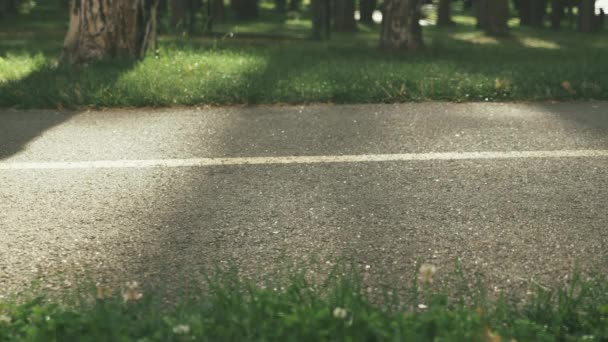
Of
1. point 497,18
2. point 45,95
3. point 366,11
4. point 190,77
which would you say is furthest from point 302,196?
point 366,11

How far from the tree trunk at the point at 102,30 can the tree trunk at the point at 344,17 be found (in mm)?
13356

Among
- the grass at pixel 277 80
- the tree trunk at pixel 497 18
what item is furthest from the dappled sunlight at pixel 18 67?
the tree trunk at pixel 497 18

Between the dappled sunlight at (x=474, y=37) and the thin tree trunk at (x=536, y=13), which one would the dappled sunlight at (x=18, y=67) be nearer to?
the dappled sunlight at (x=474, y=37)

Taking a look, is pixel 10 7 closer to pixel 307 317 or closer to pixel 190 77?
pixel 190 77

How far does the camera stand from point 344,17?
877 inches

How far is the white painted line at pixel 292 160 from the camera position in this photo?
191 inches

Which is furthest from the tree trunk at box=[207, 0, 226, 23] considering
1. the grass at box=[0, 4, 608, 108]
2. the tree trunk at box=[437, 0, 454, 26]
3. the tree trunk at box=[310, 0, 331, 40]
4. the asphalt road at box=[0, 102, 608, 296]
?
the asphalt road at box=[0, 102, 608, 296]

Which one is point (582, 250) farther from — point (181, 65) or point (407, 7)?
point (407, 7)

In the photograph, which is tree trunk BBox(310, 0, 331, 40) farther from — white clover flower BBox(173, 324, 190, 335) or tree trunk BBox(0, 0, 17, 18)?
white clover flower BBox(173, 324, 190, 335)

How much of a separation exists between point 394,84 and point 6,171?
388cm

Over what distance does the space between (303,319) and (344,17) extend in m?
20.4

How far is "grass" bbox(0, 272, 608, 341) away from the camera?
2.35 m

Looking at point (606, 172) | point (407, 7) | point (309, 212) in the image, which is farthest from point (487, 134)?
point (407, 7)

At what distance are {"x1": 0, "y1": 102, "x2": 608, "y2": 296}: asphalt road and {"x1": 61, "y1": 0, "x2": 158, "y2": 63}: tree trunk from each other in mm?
2710
